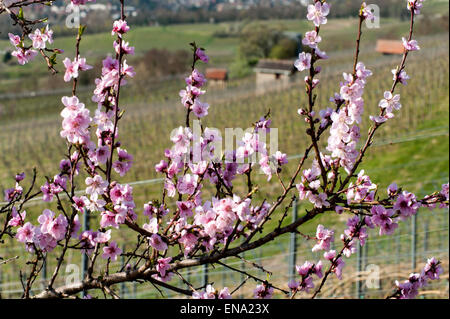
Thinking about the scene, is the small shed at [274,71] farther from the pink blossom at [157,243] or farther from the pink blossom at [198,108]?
the pink blossom at [157,243]

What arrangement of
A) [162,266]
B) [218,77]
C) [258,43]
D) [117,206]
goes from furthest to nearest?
[258,43] → [218,77] → [162,266] → [117,206]

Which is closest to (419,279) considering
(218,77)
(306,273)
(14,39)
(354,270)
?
(306,273)

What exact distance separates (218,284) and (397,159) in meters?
7.89

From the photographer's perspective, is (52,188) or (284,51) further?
(284,51)

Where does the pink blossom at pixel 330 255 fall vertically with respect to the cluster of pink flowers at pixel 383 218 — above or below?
below

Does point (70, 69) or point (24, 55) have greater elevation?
point (24, 55)

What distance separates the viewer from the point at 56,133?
24812mm

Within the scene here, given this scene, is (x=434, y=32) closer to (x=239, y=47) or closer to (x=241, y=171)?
(x=239, y=47)

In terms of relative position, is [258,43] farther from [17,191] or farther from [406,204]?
[406,204]

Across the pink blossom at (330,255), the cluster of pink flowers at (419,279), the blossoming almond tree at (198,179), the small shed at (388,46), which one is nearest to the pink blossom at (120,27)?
the blossoming almond tree at (198,179)

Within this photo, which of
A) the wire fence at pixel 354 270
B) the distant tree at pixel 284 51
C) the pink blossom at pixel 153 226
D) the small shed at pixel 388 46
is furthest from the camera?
the distant tree at pixel 284 51

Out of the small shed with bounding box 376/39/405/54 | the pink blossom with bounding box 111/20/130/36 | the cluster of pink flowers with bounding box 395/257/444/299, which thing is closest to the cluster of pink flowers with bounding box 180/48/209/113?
the pink blossom with bounding box 111/20/130/36

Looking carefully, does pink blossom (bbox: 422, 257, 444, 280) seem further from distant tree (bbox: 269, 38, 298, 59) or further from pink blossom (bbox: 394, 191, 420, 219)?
distant tree (bbox: 269, 38, 298, 59)

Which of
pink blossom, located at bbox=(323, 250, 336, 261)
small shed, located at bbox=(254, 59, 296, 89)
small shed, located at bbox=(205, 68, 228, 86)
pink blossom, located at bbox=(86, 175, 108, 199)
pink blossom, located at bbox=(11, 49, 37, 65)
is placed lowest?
pink blossom, located at bbox=(323, 250, 336, 261)
